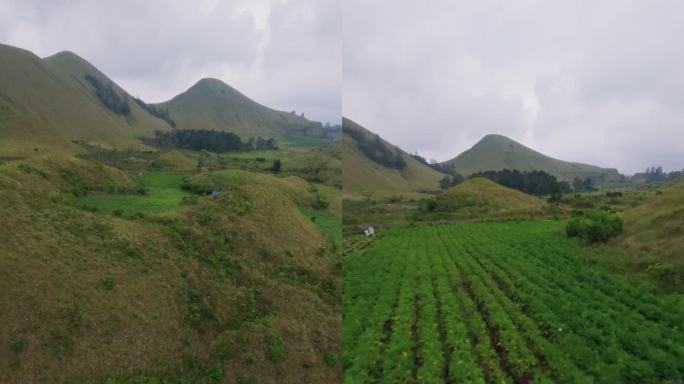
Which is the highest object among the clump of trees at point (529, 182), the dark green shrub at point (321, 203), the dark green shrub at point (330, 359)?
the clump of trees at point (529, 182)

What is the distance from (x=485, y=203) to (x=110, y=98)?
152 metres

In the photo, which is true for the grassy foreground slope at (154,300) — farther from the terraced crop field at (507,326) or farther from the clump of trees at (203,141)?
the clump of trees at (203,141)

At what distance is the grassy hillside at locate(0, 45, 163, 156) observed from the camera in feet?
304

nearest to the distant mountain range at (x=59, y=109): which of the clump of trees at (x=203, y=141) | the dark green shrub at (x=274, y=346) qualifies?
the clump of trees at (x=203, y=141)

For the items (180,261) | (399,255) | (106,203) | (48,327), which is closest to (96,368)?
(48,327)

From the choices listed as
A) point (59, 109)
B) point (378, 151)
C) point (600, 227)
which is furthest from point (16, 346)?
point (59, 109)

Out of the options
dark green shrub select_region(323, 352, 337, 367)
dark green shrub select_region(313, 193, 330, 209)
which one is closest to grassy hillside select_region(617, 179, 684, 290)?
dark green shrub select_region(323, 352, 337, 367)

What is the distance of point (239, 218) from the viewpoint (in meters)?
19.6

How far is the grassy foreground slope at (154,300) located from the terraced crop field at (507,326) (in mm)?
1823

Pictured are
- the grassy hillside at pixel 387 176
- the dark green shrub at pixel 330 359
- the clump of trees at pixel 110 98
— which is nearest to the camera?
the dark green shrub at pixel 330 359

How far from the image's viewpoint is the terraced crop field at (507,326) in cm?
924

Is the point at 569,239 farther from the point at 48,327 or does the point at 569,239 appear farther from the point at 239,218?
the point at 48,327

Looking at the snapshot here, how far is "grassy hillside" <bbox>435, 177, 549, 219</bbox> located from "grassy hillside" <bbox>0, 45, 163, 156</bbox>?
72790mm

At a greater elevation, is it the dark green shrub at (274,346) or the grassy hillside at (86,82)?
the grassy hillside at (86,82)
